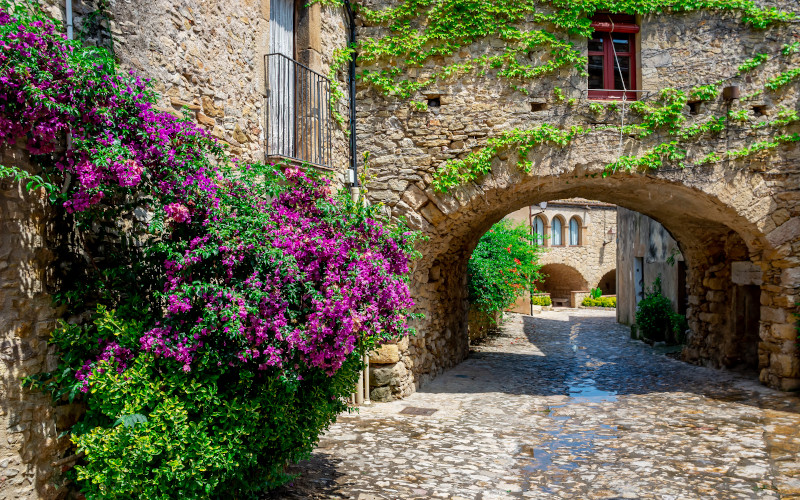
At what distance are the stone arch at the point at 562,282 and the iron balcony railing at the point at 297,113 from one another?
2340 cm

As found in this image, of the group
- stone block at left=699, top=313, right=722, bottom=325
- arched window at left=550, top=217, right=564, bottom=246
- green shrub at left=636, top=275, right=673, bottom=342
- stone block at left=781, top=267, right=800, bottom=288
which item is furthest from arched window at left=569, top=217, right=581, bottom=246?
stone block at left=781, top=267, right=800, bottom=288

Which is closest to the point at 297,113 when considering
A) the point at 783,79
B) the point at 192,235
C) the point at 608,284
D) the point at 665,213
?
the point at 192,235

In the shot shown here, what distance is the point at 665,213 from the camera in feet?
31.7

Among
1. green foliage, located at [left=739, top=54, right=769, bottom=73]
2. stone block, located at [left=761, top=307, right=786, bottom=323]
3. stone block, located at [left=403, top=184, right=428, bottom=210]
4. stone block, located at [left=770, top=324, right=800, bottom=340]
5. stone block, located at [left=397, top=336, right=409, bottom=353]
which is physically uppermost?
green foliage, located at [left=739, top=54, right=769, bottom=73]

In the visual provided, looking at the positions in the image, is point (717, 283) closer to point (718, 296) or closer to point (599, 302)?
point (718, 296)

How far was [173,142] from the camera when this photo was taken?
137 inches

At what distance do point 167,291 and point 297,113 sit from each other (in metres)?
3.57

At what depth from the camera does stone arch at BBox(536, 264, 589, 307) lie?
94.7 ft

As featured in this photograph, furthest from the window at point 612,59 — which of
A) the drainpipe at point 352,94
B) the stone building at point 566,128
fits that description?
the drainpipe at point 352,94

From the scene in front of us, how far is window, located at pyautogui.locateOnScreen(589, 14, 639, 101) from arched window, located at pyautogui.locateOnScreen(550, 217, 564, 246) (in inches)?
850

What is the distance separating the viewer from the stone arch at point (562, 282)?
28875 mm

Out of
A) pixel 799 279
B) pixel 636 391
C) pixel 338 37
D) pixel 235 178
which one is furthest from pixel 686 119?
pixel 235 178

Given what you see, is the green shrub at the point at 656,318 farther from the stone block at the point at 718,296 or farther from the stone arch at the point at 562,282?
the stone arch at the point at 562,282

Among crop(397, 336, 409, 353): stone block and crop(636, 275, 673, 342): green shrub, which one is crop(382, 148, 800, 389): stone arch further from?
crop(636, 275, 673, 342): green shrub
